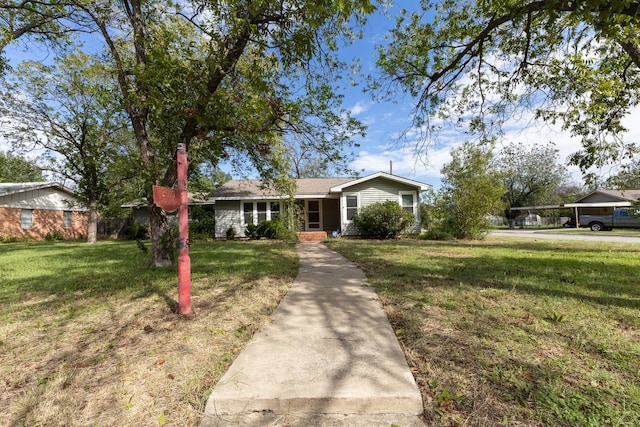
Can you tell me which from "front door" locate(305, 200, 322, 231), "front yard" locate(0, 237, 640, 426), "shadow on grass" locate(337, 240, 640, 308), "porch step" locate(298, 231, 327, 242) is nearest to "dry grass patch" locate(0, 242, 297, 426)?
"front yard" locate(0, 237, 640, 426)

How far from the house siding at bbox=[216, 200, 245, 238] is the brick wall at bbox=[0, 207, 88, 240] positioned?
13.4 m

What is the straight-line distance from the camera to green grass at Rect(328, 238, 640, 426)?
2047mm

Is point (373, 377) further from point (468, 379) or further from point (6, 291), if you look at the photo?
point (6, 291)

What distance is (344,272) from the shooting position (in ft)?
22.6

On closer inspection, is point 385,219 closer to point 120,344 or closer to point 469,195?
point 469,195

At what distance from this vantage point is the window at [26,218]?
2064 cm

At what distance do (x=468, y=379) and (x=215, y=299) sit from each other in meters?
3.61

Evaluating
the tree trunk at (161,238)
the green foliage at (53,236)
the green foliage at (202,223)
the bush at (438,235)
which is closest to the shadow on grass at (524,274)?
the tree trunk at (161,238)

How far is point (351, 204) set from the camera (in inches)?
701

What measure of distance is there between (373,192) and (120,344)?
15.5 meters

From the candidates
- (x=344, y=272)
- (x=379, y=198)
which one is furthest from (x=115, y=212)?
(x=344, y=272)

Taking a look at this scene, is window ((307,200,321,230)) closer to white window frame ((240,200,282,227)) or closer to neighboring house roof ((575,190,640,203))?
white window frame ((240,200,282,227))


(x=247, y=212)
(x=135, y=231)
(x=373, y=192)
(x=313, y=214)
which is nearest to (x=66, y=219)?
(x=135, y=231)

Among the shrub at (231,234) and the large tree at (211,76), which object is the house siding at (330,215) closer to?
the shrub at (231,234)
